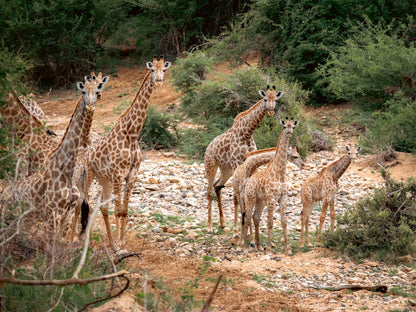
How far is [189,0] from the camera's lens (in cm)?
2353

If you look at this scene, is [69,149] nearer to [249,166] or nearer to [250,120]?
[249,166]

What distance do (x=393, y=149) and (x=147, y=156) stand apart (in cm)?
684

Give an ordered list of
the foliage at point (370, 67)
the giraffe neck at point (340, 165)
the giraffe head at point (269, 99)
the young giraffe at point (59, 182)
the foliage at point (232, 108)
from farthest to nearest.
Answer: the foliage at point (370, 67)
the foliage at point (232, 108)
the giraffe neck at point (340, 165)
the giraffe head at point (269, 99)
the young giraffe at point (59, 182)

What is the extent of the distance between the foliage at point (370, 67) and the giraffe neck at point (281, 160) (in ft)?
26.4

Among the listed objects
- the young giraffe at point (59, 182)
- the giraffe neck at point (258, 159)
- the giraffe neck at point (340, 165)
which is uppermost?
the young giraffe at point (59, 182)

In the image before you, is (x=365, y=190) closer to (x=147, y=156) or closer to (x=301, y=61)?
(x=147, y=156)

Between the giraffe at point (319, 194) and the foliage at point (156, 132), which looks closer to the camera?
the giraffe at point (319, 194)

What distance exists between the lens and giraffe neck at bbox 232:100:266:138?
9.52 meters

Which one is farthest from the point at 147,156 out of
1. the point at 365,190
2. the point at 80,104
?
the point at 80,104

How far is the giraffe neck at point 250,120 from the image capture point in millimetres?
9523

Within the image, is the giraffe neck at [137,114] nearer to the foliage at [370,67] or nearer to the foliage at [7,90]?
the foliage at [7,90]

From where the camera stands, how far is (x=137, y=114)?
859cm

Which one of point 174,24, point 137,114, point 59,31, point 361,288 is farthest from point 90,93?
point 174,24

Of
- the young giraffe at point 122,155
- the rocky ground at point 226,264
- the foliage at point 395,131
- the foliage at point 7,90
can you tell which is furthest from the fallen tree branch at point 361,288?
the foliage at point 395,131
